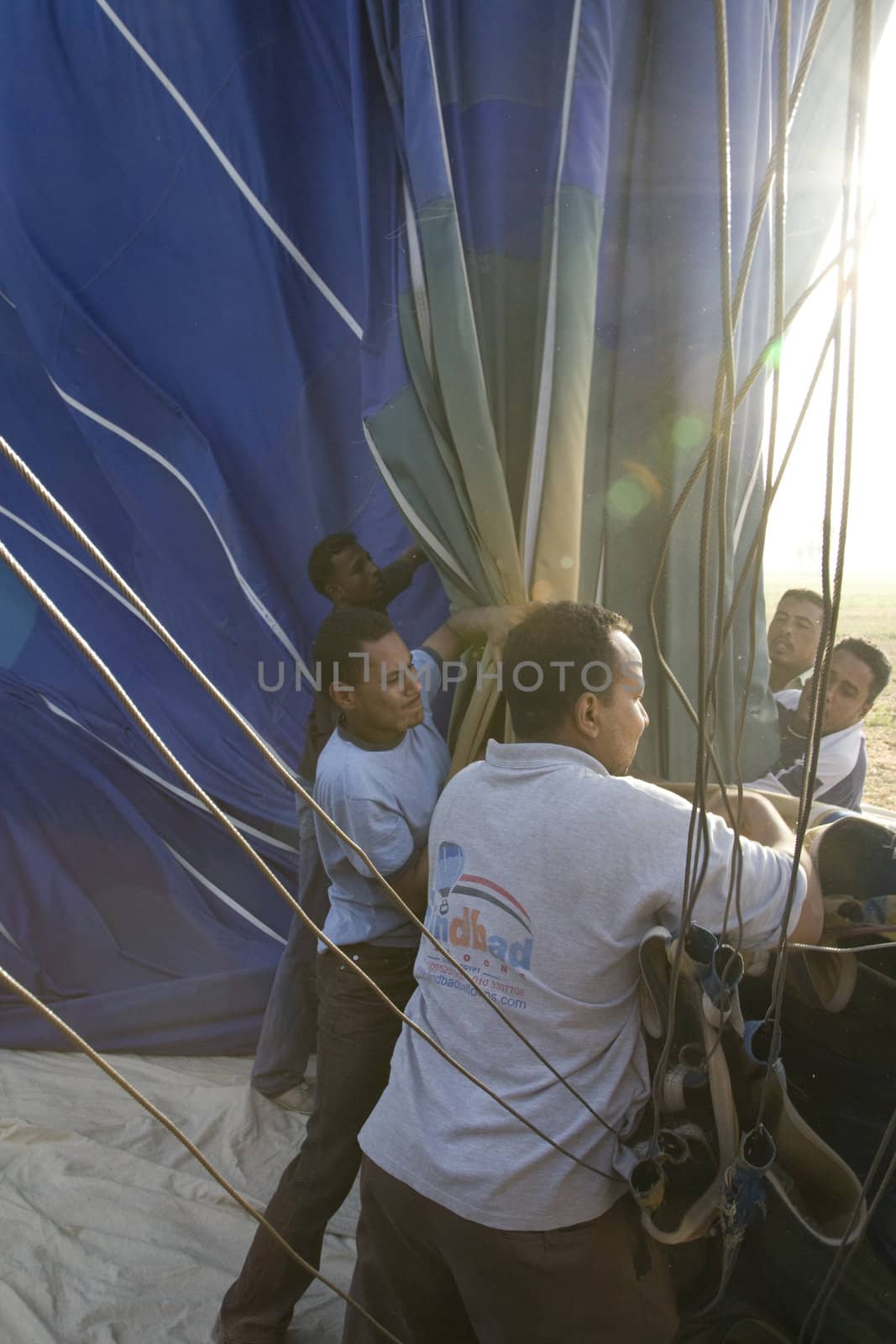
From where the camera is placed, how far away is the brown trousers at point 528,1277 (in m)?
0.96

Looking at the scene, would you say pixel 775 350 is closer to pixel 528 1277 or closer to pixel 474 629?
pixel 528 1277

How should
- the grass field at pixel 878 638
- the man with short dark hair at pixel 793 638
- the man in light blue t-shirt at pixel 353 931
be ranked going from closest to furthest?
the man in light blue t-shirt at pixel 353 931
the man with short dark hair at pixel 793 638
the grass field at pixel 878 638

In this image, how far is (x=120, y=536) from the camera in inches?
108

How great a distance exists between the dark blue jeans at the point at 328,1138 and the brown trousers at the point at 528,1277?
445 millimetres

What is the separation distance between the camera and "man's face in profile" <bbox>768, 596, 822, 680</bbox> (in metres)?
2.38

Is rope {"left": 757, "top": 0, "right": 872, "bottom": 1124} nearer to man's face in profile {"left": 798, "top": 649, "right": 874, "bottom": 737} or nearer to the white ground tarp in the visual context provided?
the white ground tarp

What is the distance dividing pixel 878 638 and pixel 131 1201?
7412 millimetres

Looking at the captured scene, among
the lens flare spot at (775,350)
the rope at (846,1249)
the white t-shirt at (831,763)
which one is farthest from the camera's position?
the white t-shirt at (831,763)

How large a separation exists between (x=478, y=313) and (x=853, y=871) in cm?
119

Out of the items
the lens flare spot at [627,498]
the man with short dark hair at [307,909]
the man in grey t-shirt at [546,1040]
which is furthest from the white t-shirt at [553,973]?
the man with short dark hair at [307,909]

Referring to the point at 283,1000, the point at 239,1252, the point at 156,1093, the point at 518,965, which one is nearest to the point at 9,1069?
the point at 156,1093

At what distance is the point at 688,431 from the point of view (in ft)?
5.65

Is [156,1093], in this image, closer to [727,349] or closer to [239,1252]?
[239,1252]

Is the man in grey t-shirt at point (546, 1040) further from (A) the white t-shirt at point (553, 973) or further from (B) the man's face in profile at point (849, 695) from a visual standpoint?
(B) the man's face in profile at point (849, 695)
